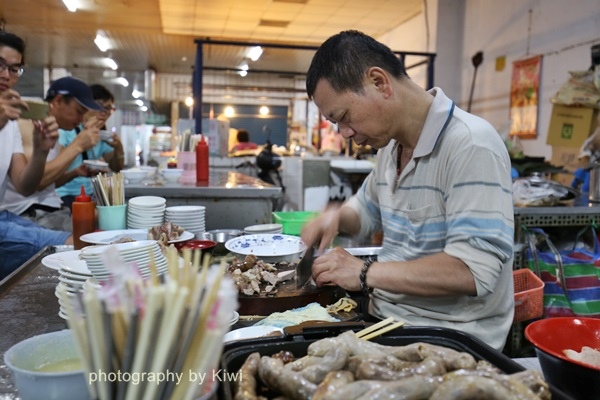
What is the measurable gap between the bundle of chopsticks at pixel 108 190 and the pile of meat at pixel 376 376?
2020 mm

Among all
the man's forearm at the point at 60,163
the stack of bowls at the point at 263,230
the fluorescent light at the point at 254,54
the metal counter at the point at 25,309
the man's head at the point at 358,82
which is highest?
the fluorescent light at the point at 254,54

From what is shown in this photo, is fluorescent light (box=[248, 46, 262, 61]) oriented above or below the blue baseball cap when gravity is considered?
above

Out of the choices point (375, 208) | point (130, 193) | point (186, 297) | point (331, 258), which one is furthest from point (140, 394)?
point (130, 193)

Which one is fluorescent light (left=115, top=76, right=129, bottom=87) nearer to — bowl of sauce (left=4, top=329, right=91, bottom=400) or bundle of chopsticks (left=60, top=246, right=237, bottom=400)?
bowl of sauce (left=4, top=329, right=91, bottom=400)

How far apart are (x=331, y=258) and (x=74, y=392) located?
1076 mm

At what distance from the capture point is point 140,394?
28.1 inches

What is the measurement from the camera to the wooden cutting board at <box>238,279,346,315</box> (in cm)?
175

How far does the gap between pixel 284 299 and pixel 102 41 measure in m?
13.1

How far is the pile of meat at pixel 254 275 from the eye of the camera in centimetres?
180

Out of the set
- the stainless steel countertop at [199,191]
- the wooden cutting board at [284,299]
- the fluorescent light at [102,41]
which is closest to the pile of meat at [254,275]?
the wooden cutting board at [284,299]

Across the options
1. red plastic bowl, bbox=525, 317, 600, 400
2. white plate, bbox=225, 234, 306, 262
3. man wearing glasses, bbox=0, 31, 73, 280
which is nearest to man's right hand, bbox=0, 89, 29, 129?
man wearing glasses, bbox=0, 31, 73, 280

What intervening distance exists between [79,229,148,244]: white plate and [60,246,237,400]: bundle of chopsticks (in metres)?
1.63

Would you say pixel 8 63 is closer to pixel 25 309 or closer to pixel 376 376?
pixel 25 309

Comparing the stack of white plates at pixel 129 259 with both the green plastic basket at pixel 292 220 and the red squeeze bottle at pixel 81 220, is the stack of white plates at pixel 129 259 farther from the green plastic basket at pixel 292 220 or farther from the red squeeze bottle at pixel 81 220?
the green plastic basket at pixel 292 220
